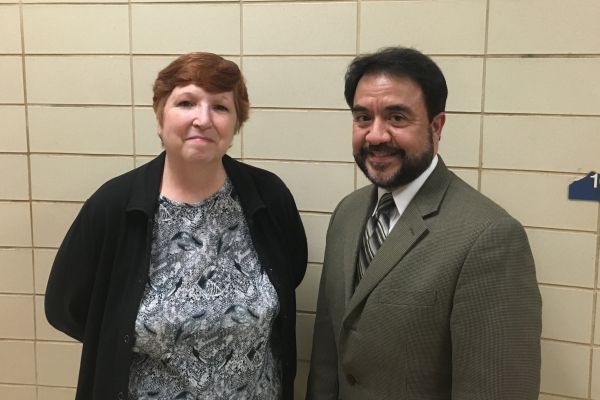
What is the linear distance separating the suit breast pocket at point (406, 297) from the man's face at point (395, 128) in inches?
10.2

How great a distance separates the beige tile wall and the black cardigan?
0.34 metres

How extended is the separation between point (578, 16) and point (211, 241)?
4.18ft

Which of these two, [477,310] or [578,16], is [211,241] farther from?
[578,16]

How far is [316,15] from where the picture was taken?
1.78 metres

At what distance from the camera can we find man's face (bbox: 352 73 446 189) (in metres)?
1.25

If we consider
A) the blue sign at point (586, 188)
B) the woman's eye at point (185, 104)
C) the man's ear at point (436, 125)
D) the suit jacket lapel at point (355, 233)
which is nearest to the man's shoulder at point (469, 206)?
the man's ear at point (436, 125)

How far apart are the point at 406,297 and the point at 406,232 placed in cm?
15

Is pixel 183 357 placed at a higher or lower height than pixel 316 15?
lower

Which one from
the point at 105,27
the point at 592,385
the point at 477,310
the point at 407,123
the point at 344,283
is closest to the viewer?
the point at 477,310

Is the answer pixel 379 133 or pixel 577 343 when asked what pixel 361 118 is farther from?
pixel 577 343

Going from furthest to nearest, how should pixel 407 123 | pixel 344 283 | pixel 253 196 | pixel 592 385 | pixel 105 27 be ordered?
pixel 105 27 → pixel 592 385 → pixel 253 196 → pixel 344 283 → pixel 407 123

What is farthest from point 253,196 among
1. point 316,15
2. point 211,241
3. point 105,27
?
point 105,27

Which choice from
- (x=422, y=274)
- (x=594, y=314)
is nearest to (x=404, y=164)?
(x=422, y=274)

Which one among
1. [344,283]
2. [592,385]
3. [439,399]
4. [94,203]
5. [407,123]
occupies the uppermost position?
[407,123]
